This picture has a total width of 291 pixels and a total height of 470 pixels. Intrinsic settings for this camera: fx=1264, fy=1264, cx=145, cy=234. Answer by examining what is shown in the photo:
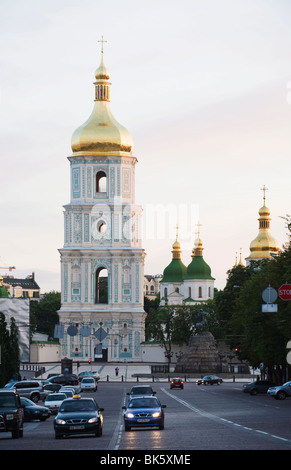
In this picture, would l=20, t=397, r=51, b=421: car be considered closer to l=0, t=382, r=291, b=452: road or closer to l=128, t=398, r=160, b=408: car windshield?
l=0, t=382, r=291, b=452: road

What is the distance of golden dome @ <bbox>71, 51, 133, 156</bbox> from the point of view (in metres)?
144

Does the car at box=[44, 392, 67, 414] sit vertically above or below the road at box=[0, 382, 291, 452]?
above

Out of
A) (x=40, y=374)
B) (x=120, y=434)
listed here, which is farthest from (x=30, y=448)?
(x=40, y=374)

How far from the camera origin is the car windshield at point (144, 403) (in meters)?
38.6

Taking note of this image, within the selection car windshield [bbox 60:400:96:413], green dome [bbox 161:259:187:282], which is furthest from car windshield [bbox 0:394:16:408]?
green dome [bbox 161:259:187:282]

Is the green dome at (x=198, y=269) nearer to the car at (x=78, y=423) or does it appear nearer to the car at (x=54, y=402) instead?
the car at (x=54, y=402)

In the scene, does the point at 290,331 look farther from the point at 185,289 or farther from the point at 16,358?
the point at 185,289

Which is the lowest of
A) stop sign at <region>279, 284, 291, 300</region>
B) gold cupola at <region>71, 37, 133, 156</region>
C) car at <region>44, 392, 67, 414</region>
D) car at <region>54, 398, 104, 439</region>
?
car at <region>54, 398, 104, 439</region>

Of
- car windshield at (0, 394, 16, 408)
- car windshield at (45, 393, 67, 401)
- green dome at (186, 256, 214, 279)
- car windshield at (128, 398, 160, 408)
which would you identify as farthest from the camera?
green dome at (186, 256, 214, 279)

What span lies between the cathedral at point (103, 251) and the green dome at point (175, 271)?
158 feet

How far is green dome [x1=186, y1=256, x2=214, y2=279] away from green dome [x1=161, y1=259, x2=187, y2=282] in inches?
207

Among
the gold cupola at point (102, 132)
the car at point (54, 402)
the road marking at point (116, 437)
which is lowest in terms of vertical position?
the road marking at point (116, 437)

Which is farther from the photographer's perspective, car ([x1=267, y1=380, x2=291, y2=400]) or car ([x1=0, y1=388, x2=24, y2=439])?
car ([x1=267, y1=380, x2=291, y2=400])

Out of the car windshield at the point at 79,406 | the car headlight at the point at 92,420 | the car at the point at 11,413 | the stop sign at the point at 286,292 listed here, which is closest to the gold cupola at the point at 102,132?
the stop sign at the point at 286,292
